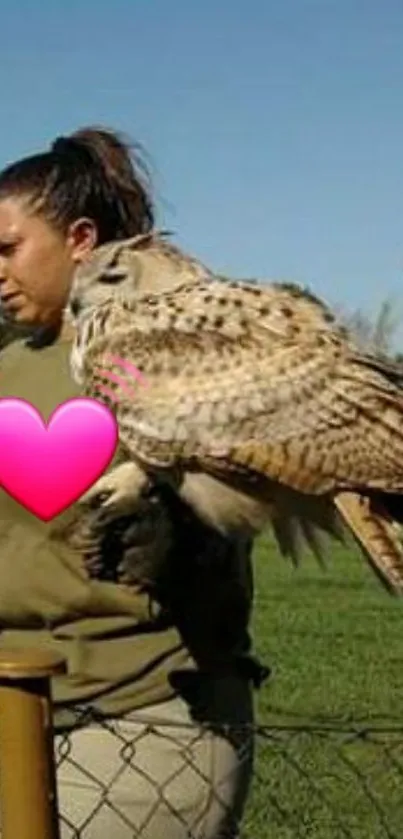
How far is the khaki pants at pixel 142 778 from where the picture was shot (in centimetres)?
389

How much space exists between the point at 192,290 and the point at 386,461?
19.9 inches

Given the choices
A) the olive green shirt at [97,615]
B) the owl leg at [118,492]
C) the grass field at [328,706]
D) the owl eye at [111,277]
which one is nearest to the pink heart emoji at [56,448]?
the owl leg at [118,492]

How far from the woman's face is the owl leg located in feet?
1.21

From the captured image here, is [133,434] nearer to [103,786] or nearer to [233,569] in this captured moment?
[233,569]

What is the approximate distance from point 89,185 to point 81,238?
5.3 inches

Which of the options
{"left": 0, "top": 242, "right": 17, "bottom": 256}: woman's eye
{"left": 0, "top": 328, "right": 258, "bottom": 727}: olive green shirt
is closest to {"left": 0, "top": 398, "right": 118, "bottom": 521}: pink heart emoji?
{"left": 0, "top": 328, "right": 258, "bottom": 727}: olive green shirt

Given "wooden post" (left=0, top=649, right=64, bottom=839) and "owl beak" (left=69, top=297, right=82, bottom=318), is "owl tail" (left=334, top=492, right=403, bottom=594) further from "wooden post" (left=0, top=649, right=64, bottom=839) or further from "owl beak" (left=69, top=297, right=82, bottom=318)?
"wooden post" (left=0, top=649, right=64, bottom=839)

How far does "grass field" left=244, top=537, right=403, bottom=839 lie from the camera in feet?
19.1

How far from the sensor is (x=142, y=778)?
3902 mm

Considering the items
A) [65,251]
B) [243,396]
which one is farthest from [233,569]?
[65,251]

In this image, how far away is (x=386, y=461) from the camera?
3.96 m

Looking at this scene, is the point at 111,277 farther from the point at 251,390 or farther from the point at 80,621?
the point at 80,621

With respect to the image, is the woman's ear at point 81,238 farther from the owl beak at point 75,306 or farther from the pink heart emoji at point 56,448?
the pink heart emoji at point 56,448

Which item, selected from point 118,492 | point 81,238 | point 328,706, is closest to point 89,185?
point 81,238
